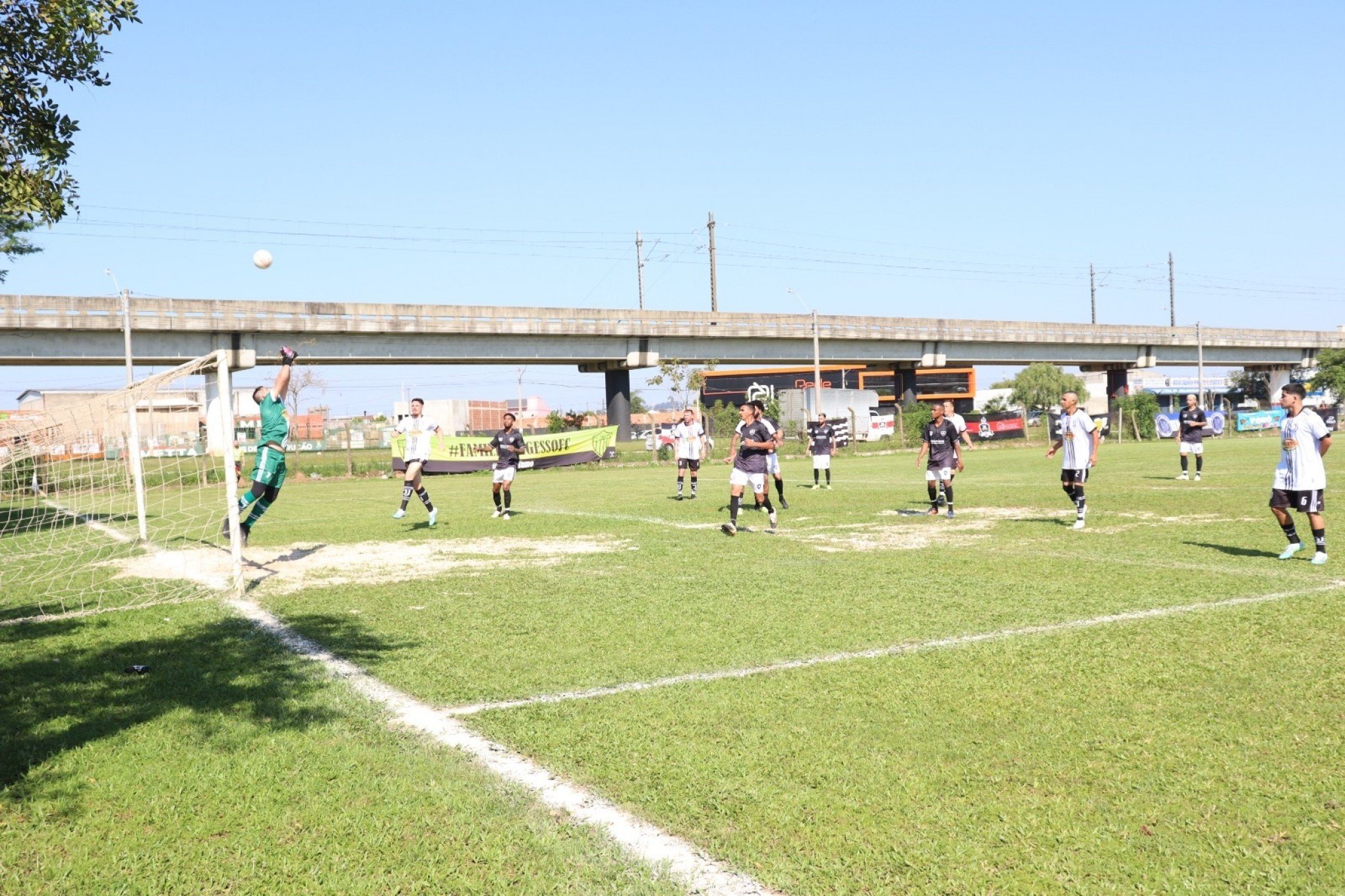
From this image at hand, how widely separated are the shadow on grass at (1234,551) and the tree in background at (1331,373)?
242 feet

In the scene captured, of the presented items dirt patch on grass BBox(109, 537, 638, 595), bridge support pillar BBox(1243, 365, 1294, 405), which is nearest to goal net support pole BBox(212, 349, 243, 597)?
dirt patch on grass BBox(109, 537, 638, 595)

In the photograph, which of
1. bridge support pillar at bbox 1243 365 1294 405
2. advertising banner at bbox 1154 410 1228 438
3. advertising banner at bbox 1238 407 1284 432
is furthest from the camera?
bridge support pillar at bbox 1243 365 1294 405

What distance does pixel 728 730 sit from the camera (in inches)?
205

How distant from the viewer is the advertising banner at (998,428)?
5472cm

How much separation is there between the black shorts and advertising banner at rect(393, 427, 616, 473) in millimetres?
30566

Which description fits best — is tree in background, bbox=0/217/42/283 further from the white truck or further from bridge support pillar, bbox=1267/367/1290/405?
bridge support pillar, bbox=1267/367/1290/405

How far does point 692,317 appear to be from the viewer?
58.4 metres

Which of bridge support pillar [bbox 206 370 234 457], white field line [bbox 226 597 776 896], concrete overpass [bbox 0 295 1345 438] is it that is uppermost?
concrete overpass [bbox 0 295 1345 438]

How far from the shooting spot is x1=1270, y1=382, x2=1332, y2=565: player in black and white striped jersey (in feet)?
34.5

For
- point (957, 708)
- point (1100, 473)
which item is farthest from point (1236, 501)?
point (957, 708)

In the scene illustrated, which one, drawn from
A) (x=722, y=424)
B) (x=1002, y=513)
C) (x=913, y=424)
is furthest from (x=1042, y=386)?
(x=1002, y=513)

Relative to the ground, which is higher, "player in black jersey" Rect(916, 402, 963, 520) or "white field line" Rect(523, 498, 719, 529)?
"player in black jersey" Rect(916, 402, 963, 520)

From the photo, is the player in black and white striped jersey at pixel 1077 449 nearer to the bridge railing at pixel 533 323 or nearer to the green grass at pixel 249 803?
the green grass at pixel 249 803

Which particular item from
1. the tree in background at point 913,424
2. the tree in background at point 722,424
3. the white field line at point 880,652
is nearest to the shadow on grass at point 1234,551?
the white field line at point 880,652
